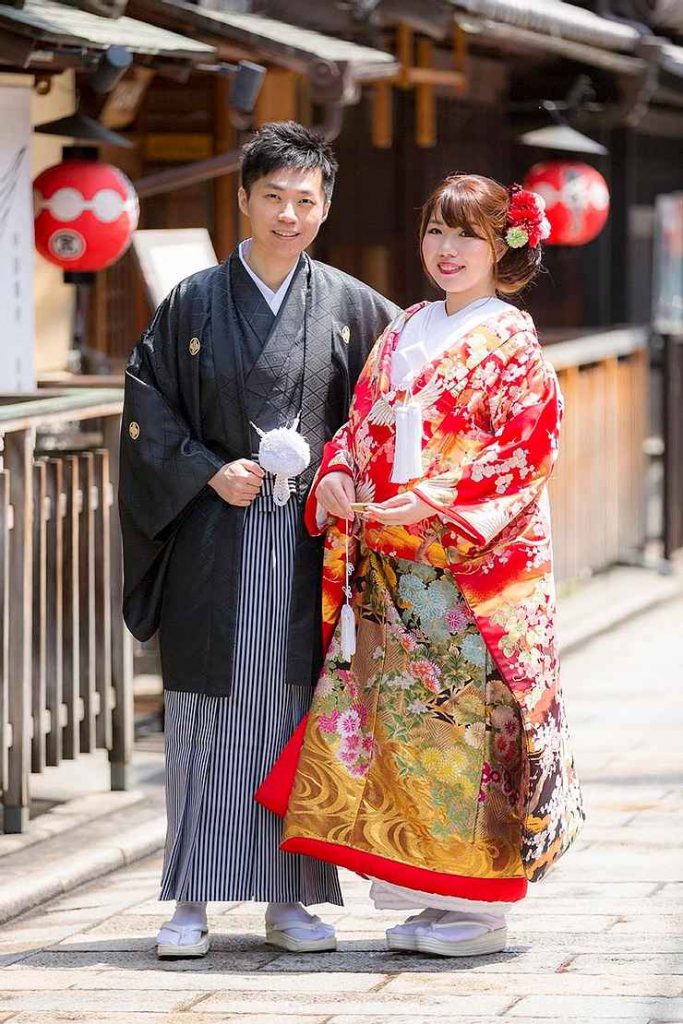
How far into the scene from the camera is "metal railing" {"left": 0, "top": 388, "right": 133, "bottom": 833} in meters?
6.58

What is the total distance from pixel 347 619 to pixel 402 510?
368mm

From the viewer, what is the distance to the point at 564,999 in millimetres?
4754

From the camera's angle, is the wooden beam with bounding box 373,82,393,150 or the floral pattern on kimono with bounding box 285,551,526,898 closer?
the floral pattern on kimono with bounding box 285,551,526,898

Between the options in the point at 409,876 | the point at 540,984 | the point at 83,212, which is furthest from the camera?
the point at 83,212

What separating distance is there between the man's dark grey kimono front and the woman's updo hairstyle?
1.48 feet

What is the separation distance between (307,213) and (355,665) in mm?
1174

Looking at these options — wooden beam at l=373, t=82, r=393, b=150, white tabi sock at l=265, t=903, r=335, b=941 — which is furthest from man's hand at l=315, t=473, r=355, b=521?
wooden beam at l=373, t=82, r=393, b=150

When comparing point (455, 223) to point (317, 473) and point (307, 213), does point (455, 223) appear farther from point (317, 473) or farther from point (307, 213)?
point (317, 473)

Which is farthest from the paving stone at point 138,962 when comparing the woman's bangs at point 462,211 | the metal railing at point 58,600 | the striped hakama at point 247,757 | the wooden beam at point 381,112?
the wooden beam at point 381,112

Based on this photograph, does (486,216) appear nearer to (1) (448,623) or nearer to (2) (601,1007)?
(1) (448,623)

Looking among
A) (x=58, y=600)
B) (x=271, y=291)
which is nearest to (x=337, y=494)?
(x=271, y=291)

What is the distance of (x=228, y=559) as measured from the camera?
17.4ft

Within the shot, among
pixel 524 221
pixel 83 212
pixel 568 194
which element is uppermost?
pixel 568 194

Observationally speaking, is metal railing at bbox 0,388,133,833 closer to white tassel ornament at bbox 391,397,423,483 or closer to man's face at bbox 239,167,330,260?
man's face at bbox 239,167,330,260
